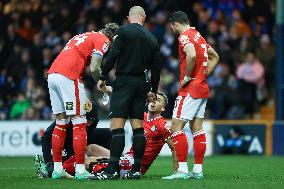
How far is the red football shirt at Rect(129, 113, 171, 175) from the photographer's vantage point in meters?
13.5

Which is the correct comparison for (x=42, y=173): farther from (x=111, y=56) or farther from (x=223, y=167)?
(x=223, y=167)

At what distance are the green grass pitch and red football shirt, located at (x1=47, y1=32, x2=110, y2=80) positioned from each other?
1.56 m

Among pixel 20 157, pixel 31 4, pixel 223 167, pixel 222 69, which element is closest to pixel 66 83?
pixel 223 167

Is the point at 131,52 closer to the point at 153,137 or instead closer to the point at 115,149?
the point at 115,149

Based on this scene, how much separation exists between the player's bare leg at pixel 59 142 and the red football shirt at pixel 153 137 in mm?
1073

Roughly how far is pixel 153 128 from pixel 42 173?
5.68 ft

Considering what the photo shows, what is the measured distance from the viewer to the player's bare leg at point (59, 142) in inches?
511

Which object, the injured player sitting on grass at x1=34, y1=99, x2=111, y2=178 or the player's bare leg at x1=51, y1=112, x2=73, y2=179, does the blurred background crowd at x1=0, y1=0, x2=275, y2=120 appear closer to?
the injured player sitting on grass at x1=34, y1=99, x2=111, y2=178

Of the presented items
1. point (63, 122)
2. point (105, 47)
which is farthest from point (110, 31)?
point (63, 122)

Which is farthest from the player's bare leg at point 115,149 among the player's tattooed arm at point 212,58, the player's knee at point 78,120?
the player's tattooed arm at point 212,58

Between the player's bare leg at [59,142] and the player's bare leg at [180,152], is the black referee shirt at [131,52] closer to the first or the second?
the player's bare leg at [180,152]

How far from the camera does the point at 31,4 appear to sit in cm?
2709

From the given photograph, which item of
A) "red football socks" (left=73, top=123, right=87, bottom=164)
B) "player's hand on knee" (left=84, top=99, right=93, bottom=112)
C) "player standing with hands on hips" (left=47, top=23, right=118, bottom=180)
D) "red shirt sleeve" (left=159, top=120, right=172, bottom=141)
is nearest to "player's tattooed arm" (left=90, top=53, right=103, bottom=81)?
"player standing with hands on hips" (left=47, top=23, right=118, bottom=180)

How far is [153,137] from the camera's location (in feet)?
44.7
